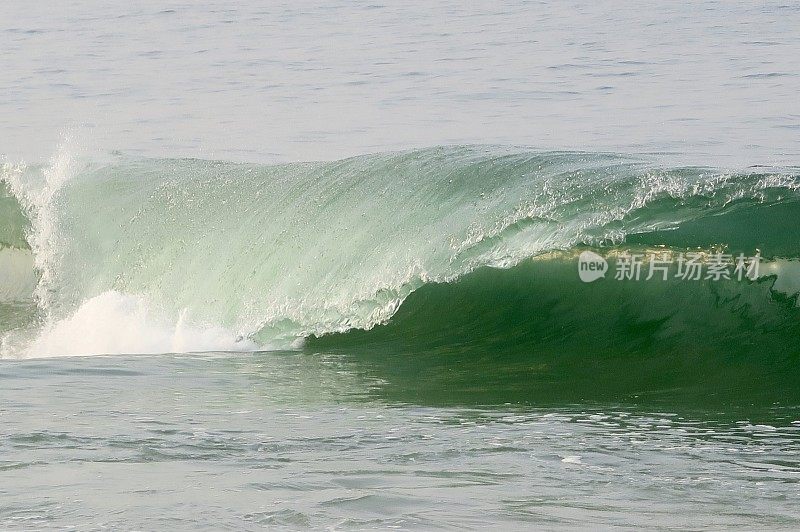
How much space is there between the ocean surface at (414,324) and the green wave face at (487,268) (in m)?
0.02

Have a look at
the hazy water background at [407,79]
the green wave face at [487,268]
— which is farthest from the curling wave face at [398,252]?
the hazy water background at [407,79]

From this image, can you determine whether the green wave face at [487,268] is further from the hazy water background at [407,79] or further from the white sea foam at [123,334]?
the hazy water background at [407,79]

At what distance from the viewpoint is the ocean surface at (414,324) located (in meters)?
4.33

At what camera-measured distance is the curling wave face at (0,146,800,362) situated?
7984mm

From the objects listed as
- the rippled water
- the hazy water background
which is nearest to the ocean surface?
the rippled water

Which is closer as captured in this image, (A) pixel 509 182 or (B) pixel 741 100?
(A) pixel 509 182

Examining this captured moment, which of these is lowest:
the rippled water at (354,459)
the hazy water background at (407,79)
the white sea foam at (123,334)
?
the white sea foam at (123,334)

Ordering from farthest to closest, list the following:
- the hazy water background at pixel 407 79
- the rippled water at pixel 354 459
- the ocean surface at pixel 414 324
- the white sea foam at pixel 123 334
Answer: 1. the hazy water background at pixel 407 79
2. the white sea foam at pixel 123 334
3. the ocean surface at pixel 414 324
4. the rippled water at pixel 354 459

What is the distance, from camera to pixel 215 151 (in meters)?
16.1

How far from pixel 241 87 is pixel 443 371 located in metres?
16.5

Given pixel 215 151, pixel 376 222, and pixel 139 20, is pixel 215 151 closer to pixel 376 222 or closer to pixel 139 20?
pixel 376 222

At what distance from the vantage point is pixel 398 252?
877 cm

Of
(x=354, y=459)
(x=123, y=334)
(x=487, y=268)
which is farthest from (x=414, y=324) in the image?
(x=354, y=459)

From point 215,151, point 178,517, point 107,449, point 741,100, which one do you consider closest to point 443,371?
point 107,449
